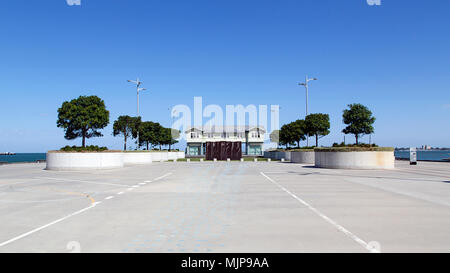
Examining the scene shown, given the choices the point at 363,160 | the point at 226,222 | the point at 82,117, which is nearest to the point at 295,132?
the point at 363,160

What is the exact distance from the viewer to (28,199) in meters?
12.3

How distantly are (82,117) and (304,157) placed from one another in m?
27.7

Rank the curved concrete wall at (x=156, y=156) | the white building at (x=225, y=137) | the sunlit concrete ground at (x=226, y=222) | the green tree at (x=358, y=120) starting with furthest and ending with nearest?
the white building at (x=225, y=137) < the curved concrete wall at (x=156, y=156) < the green tree at (x=358, y=120) < the sunlit concrete ground at (x=226, y=222)

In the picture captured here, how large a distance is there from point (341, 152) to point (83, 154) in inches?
871

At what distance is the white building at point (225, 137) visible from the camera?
381 ft

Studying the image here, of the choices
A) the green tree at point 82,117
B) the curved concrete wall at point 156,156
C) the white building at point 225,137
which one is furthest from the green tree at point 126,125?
the white building at point 225,137

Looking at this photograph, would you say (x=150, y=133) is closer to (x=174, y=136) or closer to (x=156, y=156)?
(x=156, y=156)

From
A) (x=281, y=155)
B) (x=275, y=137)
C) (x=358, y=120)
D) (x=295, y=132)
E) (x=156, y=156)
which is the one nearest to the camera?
(x=358, y=120)

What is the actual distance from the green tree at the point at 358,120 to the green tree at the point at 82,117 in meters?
24.3

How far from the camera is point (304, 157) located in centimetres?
4659

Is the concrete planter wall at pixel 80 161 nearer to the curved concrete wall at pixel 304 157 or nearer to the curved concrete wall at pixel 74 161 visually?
the curved concrete wall at pixel 74 161

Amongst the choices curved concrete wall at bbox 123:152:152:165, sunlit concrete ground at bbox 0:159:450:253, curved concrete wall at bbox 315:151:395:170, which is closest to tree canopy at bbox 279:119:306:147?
curved concrete wall at bbox 123:152:152:165
